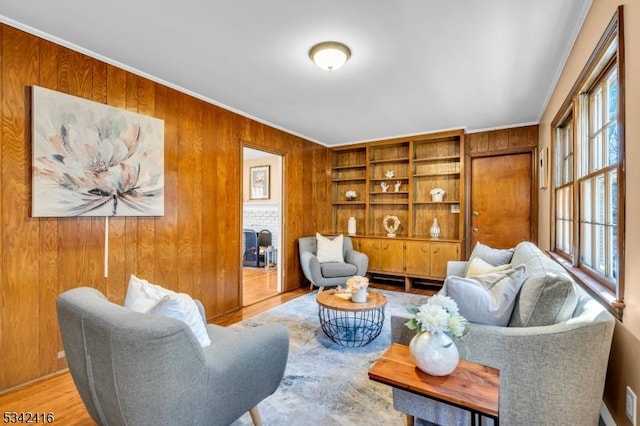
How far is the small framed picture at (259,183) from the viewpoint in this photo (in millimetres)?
6621

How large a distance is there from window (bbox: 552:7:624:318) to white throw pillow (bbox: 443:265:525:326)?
1.34 feet

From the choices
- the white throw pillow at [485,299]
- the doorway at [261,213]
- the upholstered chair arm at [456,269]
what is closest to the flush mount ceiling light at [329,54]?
the white throw pillow at [485,299]

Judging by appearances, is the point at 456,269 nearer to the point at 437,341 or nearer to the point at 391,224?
the point at 391,224

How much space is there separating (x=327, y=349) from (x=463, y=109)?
309 cm

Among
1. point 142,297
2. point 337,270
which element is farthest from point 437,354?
point 337,270

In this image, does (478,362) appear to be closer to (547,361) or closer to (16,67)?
(547,361)

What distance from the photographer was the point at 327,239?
4.72 metres

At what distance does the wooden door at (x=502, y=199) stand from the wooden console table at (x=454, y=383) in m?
3.68

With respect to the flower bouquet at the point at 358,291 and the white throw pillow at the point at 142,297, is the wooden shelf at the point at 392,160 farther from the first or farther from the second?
the white throw pillow at the point at 142,297

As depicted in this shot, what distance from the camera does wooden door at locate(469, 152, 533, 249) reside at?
14.2ft

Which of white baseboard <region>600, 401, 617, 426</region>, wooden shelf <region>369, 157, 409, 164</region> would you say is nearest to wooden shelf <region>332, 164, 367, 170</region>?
wooden shelf <region>369, 157, 409, 164</region>

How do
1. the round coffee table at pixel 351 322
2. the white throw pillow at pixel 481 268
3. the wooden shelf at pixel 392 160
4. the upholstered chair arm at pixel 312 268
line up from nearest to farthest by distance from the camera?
the white throw pillow at pixel 481 268, the round coffee table at pixel 351 322, the upholstered chair arm at pixel 312 268, the wooden shelf at pixel 392 160

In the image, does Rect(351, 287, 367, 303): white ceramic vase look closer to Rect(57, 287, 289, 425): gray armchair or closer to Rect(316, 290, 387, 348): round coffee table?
Rect(316, 290, 387, 348): round coffee table

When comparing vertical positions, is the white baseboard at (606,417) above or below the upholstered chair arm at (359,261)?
below
